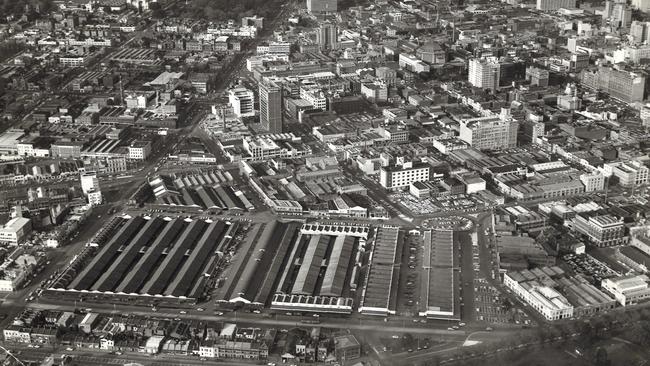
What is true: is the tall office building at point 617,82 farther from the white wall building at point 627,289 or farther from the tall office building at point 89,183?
the tall office building at point 89,183

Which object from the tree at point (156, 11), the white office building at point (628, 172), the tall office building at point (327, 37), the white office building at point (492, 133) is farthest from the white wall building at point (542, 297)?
the tree at point (156, 11)

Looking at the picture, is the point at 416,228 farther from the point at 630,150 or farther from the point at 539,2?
the point at 539,2

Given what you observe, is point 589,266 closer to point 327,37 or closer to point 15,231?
point 15,231

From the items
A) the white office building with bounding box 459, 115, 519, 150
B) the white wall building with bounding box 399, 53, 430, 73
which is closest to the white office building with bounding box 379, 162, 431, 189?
the white office building with bounding box 459, 115, 519, 150

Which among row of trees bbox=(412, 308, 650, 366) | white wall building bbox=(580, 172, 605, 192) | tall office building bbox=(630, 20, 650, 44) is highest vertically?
tall office building bbox=(630, 20, 650, 44)

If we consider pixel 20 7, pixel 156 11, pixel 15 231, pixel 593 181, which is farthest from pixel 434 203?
pixel 20 7

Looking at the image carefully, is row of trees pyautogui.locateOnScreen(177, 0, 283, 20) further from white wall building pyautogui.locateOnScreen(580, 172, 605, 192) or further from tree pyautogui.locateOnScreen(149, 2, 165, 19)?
white wall building pyautogui.locateOnScreen(580, 172, 605, 192)
